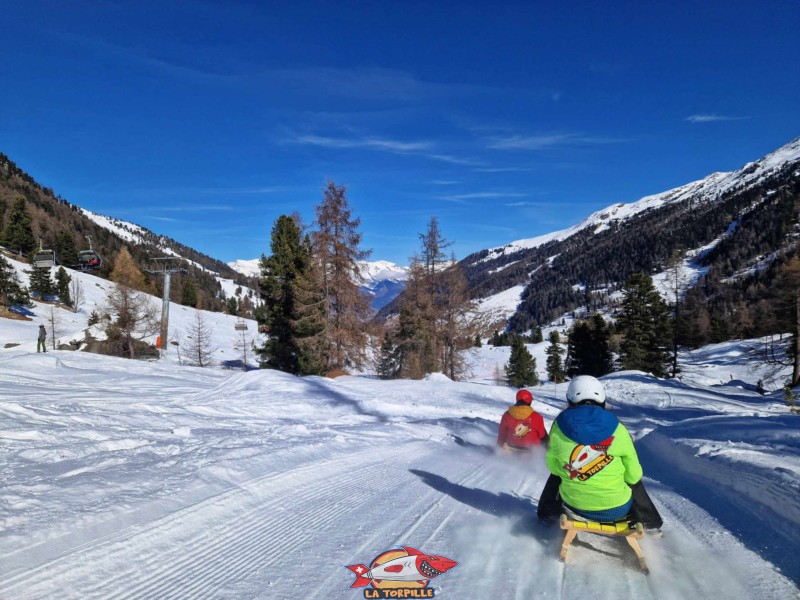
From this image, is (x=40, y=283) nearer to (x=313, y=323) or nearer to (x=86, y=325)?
(x=86, y=325)

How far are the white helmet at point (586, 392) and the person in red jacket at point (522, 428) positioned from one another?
330 centimetres

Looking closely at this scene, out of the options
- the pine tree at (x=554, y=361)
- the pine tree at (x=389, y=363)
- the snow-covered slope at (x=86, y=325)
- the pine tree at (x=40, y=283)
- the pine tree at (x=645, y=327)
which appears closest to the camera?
the pine tree at (x=389, y=363)

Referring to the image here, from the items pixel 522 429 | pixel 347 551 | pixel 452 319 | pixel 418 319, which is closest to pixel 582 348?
pixel 452 319

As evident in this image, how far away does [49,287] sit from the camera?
6347cm

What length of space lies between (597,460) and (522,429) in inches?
149

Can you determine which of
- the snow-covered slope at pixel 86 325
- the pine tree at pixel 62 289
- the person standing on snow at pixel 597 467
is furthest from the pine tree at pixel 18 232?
the person standing on snow at pixel 597 467

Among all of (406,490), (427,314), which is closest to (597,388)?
(406,490)

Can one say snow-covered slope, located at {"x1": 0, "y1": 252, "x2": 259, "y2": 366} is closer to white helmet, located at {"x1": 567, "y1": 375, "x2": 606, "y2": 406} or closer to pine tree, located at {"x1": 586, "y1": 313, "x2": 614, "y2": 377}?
white helmet, located at {"x1": 567, "y1": 375, "x2": 606, "y2": 406}

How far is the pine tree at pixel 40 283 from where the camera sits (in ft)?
203

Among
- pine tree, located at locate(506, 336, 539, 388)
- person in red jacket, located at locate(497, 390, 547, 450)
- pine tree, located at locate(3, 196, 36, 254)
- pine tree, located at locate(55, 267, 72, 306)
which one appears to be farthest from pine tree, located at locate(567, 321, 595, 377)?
pine tree, located at locate(3, 196, 36, 254)

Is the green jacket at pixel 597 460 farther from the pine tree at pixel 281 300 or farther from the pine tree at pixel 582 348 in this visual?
the pine tree at pixel 582 348

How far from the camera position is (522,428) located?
7555 mm

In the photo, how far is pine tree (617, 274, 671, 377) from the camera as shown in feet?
122

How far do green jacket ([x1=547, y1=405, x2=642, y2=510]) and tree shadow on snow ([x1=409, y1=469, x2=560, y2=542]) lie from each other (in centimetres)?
78
